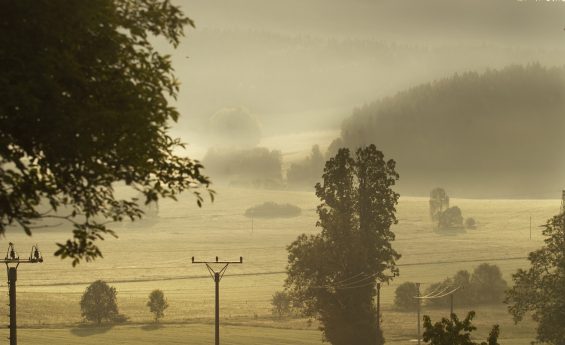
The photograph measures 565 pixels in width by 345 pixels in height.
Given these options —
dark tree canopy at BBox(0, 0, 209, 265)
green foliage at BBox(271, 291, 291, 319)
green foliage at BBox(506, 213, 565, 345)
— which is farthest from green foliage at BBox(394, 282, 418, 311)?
dark tree canopy at BBox(0, 0, 209, 265)

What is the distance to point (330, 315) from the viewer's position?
76250 millimetres

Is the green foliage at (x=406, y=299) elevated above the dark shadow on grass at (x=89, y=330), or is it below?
above

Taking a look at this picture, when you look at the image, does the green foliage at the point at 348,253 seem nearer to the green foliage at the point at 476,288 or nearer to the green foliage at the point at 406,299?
the green foliage at the point at 406,299

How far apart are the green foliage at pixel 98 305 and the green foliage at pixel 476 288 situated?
3622 cm

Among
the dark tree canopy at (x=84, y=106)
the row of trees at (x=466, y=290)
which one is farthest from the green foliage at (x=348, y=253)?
the dark tree canopy at (x=84, y=106)

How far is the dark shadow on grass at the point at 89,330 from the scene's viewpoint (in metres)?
97.7

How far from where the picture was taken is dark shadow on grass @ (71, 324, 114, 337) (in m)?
97.7

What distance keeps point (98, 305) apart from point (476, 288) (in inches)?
1796

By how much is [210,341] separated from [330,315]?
1720 centimetres

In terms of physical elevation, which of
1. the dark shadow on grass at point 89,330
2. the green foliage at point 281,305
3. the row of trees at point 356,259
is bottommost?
the dark shadow on grass at point 89,330

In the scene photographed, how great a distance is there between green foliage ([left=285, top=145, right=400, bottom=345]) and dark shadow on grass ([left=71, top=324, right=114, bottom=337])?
2553 centimetres

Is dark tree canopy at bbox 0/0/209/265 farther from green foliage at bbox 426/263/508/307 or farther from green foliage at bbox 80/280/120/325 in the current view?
green foliage at bbox 426/263/508/307

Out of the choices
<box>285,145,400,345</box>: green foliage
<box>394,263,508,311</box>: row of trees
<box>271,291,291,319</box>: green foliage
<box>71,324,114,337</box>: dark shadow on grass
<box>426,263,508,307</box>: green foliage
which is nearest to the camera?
<box>285,145,400,345</box>: green foliage

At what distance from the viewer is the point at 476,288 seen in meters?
130
